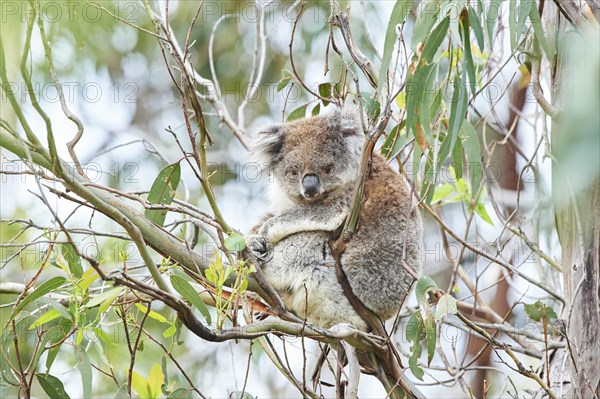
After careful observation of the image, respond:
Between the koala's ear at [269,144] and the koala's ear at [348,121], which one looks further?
the koala's ear at [269,144]

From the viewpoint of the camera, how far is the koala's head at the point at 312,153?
3889mm

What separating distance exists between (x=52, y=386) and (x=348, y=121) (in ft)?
6.74

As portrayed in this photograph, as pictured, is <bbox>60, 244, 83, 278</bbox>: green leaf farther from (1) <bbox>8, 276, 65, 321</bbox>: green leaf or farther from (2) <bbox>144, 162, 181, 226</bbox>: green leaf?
(2) <bbox>144, 162, 181, 226</bbox>: green leaf

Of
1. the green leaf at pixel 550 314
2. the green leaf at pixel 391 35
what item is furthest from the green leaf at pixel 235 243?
the green leaf at pixel 550 314

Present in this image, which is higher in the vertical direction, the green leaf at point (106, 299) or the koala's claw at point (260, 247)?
the koala's claw at point (260, 247)

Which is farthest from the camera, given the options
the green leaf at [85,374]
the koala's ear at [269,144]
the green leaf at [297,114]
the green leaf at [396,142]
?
the koala's ear at [269,144]

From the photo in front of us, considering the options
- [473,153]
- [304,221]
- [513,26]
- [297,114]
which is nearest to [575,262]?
[473,153]

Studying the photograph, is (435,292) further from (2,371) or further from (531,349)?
(2,371)

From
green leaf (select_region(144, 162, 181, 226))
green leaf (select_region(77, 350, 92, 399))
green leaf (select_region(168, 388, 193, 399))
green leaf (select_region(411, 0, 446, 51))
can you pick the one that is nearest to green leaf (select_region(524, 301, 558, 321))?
green leaf (select_region(411, 0, 446, 51))

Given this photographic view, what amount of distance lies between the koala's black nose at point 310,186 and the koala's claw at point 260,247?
34 cm

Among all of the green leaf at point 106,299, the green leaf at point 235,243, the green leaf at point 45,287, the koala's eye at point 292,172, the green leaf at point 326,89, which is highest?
the green leaf at point 326,89

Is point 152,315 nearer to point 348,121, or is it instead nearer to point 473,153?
point 473,153

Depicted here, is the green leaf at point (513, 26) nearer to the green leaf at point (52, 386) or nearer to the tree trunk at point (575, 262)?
the tree trunk at point (575, 262)

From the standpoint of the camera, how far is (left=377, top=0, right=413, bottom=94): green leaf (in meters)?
2.41
